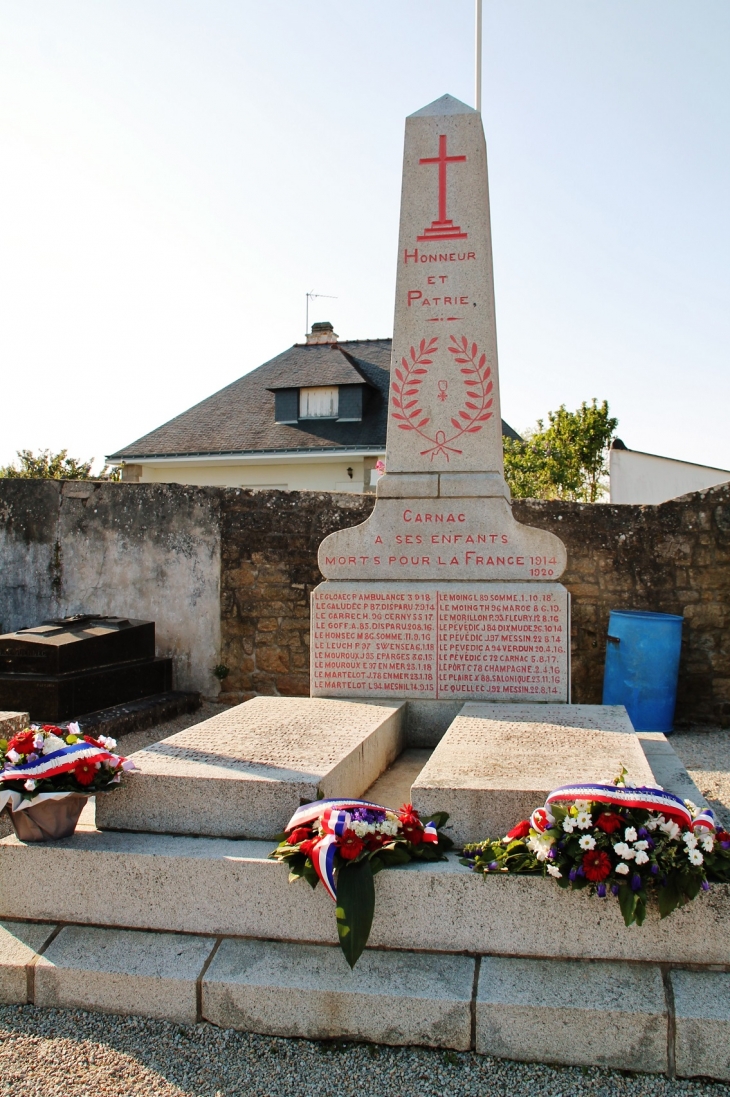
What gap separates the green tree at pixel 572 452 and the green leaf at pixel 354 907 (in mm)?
14791

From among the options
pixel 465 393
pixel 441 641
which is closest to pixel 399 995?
pixel 441 641

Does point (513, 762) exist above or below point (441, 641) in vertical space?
below

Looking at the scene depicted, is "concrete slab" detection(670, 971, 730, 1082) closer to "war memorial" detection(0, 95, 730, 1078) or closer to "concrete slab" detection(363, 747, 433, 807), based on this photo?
"war memorial" detection(0, 95, 730, 1078)

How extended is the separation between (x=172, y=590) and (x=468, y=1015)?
553 centimetres

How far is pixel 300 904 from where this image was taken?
264 cm

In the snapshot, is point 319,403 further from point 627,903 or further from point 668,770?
point 627,903

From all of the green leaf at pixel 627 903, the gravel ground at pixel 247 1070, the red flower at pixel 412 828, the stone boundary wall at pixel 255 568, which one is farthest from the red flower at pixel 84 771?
the stone boundary wall at pixel 255 568

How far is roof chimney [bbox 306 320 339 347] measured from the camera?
1966cm

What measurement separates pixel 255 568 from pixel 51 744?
14.4 feet

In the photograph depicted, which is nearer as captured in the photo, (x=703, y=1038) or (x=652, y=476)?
(x=703, y=1038)

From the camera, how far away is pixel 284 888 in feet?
8.72

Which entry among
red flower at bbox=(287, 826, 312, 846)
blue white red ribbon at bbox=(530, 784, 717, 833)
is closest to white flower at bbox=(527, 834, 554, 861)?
blue white red ribbon at bbox=(530, 784, 717, 833)

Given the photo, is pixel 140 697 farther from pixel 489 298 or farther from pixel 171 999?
pixel 171 999

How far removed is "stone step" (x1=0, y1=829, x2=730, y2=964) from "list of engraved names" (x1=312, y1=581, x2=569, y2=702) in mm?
1950
